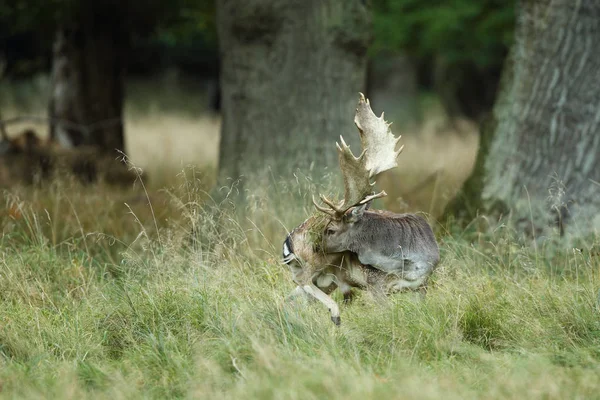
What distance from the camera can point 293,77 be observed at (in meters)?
8.48

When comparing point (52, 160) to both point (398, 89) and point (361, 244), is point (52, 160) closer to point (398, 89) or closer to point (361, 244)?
point (361, 244)

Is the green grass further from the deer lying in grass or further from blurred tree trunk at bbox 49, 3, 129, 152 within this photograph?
blurred tree trunk at bbox 49, 3, 129, 152

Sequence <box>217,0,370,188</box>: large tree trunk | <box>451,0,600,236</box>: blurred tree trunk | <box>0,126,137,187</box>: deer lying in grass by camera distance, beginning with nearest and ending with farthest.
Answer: <box>451,0,600,236</box>: blurred tree trunk
<box>217,0,370,188</box>: large tree trunk
<box>0,126,137,187</box>: deer lying in grass

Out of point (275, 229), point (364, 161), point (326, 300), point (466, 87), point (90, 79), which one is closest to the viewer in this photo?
point (326, 300)

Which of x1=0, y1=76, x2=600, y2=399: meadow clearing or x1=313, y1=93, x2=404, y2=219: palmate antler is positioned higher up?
x1=313, y1=93, x2=404, y2=219: palmate antler

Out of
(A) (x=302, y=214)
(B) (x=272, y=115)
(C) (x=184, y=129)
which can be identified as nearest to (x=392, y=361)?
(A) (x=302, y=214)

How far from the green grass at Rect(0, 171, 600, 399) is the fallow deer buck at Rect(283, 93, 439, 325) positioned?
15cm

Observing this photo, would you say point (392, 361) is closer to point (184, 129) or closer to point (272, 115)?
point (272, 115)

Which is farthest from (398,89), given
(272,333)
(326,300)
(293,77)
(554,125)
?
(272,333)

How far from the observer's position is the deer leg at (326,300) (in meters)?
5.12

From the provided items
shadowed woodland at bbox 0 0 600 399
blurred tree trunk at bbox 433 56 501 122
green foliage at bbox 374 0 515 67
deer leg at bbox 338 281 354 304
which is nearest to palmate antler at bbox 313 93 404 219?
shadowed woodland at bbox 0 0 600 399

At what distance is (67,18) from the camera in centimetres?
1195

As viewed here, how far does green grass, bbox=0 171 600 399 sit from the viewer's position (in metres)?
4.42

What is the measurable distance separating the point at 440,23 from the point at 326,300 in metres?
11.8
